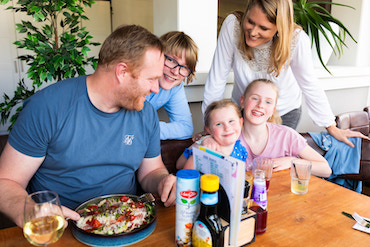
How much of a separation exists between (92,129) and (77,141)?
0.25 feet

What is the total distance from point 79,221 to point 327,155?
1660 millimetres

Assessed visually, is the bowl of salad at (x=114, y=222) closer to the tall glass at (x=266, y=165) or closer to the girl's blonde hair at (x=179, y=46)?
the tall glass at (x=266, y=165)

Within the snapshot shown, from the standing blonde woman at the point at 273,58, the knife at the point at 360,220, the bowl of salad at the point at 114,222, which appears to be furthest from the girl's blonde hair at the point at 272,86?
the bowl of salad at the point at 114,222

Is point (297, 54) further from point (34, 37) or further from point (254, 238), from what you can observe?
point (34, 37)

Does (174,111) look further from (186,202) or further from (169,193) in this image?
(186,202)

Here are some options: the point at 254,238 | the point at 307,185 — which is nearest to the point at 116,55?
the point at 254,238

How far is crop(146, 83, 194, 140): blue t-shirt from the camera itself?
1.93 metres

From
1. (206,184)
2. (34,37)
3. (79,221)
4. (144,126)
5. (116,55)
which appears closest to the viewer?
(206,184)

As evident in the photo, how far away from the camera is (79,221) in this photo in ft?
3.15

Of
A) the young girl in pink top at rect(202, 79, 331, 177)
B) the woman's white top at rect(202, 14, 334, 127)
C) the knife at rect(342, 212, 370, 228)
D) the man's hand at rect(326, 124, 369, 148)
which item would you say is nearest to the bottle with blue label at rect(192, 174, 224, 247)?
the knife at rect(342, 212, 370, 228)

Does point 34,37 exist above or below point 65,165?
above

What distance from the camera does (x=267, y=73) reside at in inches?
81.4

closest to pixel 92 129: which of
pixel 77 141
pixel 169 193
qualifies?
pixel 77 141

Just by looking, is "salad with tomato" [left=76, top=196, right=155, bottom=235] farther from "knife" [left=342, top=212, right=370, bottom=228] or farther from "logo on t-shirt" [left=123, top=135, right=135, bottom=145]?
"knife" [left=342, top=212, right=370, bottom=228]
